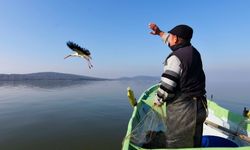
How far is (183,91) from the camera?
12.6 feet

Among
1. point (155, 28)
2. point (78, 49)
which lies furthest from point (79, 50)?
point (155, 28)

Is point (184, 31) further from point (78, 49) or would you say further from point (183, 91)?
point (78, 49)

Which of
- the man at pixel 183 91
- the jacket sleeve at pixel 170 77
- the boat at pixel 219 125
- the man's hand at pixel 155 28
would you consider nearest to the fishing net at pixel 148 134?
the boat at pixel 219 125

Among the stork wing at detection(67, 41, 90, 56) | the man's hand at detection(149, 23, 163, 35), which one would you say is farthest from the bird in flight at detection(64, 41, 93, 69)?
the man's hand at detection(149, 23, 163, 35)

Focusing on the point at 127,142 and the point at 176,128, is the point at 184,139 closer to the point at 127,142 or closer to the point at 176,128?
the point at 176,128

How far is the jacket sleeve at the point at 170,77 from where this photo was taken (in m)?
3.71

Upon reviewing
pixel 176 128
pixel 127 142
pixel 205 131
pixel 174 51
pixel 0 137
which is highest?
pixel 174 51

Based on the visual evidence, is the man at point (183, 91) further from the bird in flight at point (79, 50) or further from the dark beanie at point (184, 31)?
the bird in flight at point (79, 50)

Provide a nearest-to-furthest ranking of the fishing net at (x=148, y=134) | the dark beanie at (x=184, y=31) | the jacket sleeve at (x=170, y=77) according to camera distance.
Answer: the jacket sleeve at (x=170, y=77) → the dark beanie at (x=184, y=31) → the fishing net at (x=148, y=134)

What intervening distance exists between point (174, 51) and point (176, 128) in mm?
1606

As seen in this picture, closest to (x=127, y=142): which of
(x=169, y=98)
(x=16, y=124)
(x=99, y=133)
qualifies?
(x=169, y=98)

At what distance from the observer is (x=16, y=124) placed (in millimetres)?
13617

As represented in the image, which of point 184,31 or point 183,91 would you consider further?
point 184,31

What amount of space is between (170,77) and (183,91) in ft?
1.40
